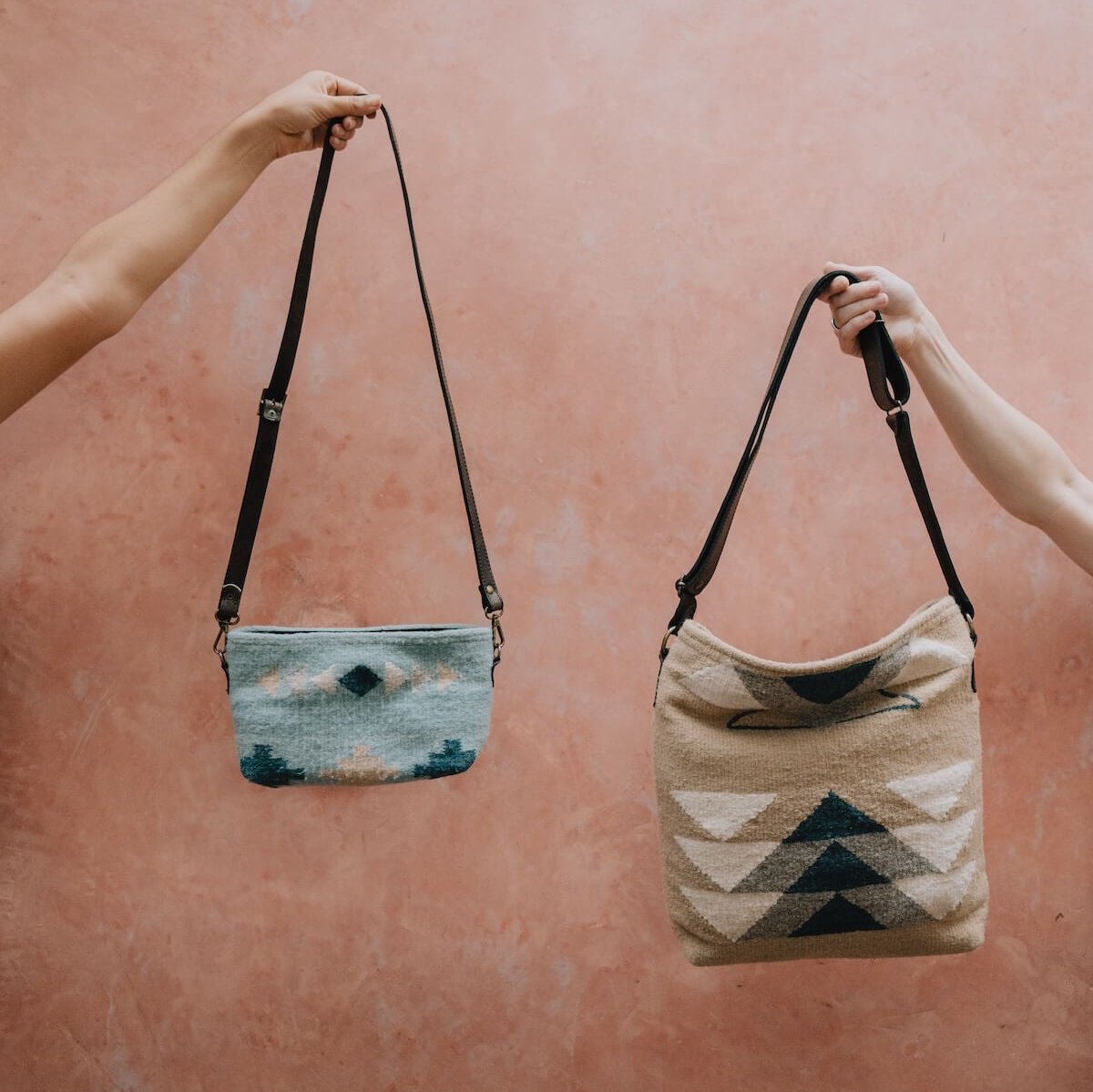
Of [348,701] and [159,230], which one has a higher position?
[159,230]

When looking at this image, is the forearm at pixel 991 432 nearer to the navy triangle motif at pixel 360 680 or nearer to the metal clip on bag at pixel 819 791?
the metal clip on bag at pixel 819 791

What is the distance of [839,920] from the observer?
93 cm

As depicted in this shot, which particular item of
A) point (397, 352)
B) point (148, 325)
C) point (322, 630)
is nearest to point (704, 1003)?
point (322, 630)

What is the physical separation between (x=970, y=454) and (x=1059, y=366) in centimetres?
30

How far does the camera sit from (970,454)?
1045 mm

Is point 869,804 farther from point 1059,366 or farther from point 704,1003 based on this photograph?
point 1059,366

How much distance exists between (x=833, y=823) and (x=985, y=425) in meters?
0.52

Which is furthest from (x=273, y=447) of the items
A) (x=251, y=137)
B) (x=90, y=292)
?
(x=251, y=137)

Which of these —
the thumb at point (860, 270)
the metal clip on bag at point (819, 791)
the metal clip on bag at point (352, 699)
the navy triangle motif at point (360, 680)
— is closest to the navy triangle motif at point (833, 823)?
the metal clip on bag at point (819, 791)

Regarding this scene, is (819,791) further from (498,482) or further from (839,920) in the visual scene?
(498,482)

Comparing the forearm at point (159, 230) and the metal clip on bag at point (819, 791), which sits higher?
the forearm at point (159, 230)

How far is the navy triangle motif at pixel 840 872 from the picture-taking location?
36.3 inches

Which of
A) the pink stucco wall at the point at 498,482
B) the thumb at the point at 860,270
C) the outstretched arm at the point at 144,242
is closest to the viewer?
the outstretched arm at the point at 144,242

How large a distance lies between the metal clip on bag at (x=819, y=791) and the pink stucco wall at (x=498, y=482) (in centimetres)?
25
